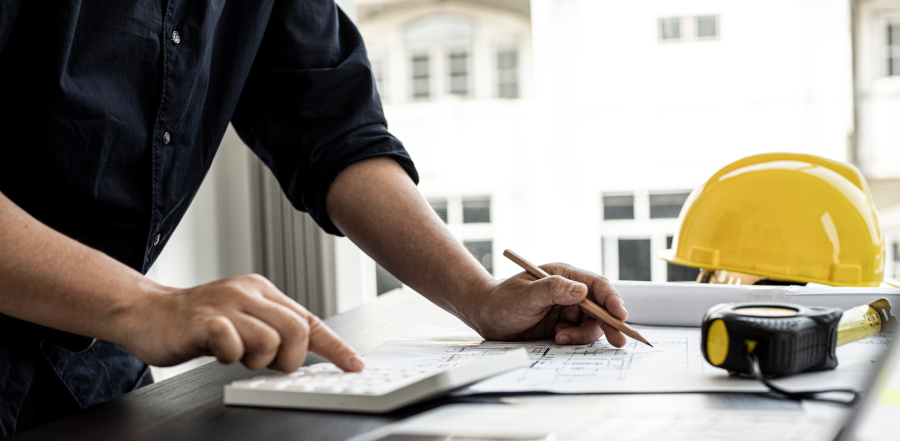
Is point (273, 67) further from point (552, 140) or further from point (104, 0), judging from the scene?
point (552, 140)

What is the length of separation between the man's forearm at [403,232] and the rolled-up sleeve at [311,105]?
0.09 ft

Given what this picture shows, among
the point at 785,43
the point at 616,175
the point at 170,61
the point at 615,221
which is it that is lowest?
the point at 615,221

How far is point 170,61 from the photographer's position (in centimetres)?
79

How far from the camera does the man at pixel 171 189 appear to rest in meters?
0.52

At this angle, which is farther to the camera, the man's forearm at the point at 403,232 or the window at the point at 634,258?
the window at the point at 634,258

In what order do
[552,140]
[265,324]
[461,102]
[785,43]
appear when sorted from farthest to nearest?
[461,102]
[785,43]
[552,140]
[265,324]

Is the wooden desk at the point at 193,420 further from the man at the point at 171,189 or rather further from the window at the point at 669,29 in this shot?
the window at the point at 669,29

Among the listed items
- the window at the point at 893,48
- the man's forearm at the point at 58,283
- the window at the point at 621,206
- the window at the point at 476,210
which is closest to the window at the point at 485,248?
the window at the point at 476,210

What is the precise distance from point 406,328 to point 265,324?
43cm

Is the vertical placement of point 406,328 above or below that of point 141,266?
below

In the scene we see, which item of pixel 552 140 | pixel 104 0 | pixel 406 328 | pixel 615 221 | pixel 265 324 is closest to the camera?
pixel 265 324

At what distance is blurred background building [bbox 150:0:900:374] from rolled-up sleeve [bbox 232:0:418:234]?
96.7 inches

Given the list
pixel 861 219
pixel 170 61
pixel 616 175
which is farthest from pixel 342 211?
pixel 616 175

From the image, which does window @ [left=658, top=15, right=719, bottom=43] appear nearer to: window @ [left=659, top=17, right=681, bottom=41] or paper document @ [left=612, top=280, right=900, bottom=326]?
window @ [left=659, top=17, right=681, bottom=41]
